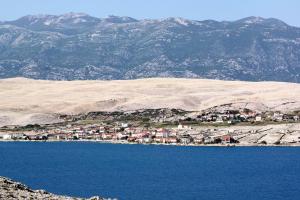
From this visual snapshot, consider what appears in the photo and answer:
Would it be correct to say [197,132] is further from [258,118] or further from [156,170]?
[156,170]

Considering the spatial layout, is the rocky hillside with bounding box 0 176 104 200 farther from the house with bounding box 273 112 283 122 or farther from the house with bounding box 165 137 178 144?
the house with bounding box 273 112 283 122

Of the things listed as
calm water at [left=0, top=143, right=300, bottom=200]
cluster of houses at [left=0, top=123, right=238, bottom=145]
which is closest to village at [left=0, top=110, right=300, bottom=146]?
cluster of houses at [left=0, top=123, right=238, bottom=145]

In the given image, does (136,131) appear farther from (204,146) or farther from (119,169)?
(119,169)

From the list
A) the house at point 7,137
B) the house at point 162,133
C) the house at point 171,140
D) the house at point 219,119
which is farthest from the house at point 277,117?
the house at point 7,137

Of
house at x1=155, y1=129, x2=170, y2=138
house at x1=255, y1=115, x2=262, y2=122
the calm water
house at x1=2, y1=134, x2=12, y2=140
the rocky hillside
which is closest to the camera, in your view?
the rocky hillside

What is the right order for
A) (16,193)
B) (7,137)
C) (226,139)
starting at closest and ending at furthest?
(16,193)
(226,139)
(7,137)

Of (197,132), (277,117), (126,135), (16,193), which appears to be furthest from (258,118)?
(16,193)
